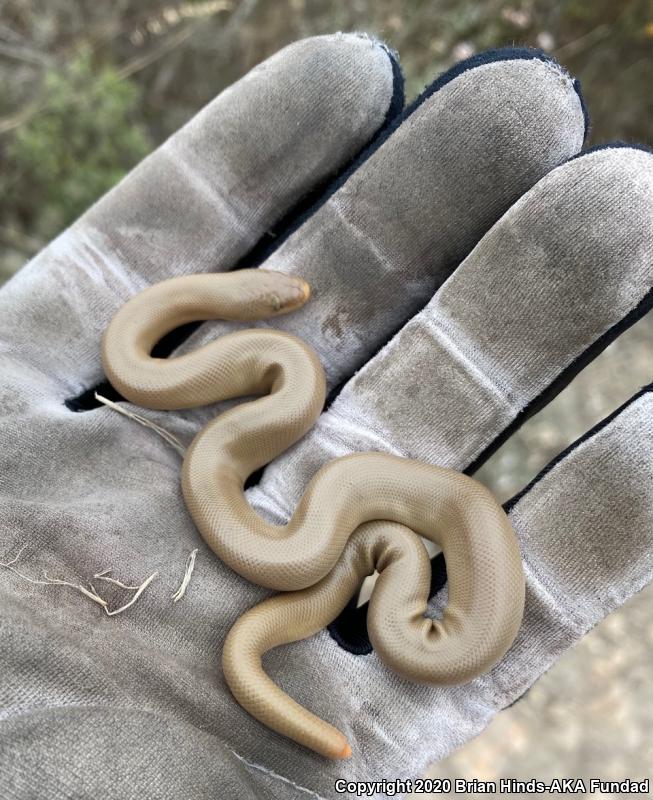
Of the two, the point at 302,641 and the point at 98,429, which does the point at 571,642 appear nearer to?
the point at 302,641

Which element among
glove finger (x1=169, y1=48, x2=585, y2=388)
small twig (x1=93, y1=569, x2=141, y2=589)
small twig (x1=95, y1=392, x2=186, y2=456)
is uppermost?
glove finger (x1=169, y1=48, x2=585, y2=388)

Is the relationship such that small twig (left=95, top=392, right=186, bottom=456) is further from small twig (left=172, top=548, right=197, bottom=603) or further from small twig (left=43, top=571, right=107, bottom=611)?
small twig (left=43, top=571, right=107, bottom=611)

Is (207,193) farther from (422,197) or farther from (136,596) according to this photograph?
(136,596)

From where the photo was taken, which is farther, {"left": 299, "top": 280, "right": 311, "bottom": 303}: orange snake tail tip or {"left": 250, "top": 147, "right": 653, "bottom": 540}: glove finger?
{"left": 299, "top": 280, "right": 311, "bottom": 303}: orange snake tail tip

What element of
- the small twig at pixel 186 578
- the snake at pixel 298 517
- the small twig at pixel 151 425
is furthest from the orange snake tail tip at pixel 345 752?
the small twig at pixel 151 425

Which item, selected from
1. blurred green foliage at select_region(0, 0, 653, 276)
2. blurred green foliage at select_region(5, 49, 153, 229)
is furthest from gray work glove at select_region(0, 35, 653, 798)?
blurred green foliage at select_region(0, 0, 653, 276)

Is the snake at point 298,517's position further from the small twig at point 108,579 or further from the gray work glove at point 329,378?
the small twig at point 108,579

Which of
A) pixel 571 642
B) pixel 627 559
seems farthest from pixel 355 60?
pixel 571 642

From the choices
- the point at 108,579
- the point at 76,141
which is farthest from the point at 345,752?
the point at 76,141
